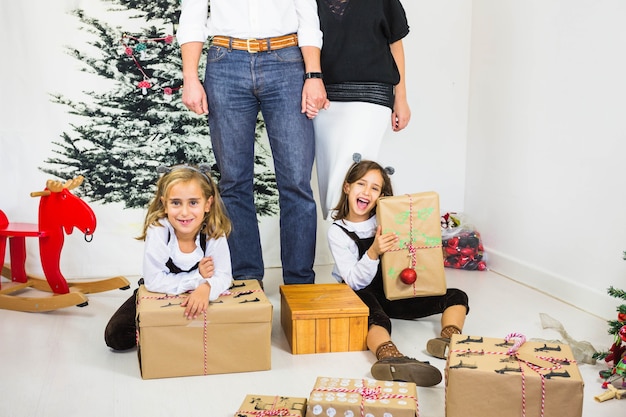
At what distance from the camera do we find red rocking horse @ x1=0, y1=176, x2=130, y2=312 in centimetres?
240

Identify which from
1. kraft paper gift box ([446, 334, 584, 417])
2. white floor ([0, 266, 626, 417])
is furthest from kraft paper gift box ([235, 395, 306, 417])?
kraft paper gift box ([446, 334, 584, 417])

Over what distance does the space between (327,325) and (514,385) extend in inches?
29.3

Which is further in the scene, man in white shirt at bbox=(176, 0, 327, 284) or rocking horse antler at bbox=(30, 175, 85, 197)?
rocking horse antler at bbox=(30, 175, 85, 197)

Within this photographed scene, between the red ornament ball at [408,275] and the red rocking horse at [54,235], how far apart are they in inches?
44.7

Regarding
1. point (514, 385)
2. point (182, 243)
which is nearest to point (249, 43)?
point (182, 243)

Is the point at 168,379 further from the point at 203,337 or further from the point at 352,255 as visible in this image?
the point at 352,255

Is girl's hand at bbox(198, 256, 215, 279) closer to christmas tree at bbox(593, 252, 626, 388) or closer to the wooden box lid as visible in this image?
the wooden box lid

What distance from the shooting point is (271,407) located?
4.62ft

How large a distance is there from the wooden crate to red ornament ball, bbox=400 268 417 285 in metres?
0.18

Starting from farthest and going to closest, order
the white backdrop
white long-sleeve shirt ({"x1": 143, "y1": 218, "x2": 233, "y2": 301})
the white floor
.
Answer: the white backdrop < white long-sleeve shirt ({"x1": 143, "y1": 218, "x2": 233, "y2": 301}) < the white floor

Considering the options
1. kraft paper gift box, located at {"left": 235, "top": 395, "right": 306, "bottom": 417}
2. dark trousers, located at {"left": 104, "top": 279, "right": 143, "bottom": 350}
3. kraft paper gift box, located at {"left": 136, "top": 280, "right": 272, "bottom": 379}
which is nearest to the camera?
kraft paper gift box, located at {"left": 235, "top": 395, "right": 306, "bottom": 417}

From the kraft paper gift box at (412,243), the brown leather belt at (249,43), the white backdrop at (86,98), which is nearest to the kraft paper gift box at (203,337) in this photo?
the kraft paper gift box at (412,243)

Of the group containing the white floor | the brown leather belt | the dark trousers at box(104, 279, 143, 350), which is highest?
the brown leather belt

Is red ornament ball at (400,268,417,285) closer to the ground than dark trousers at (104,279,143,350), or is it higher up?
higher up
